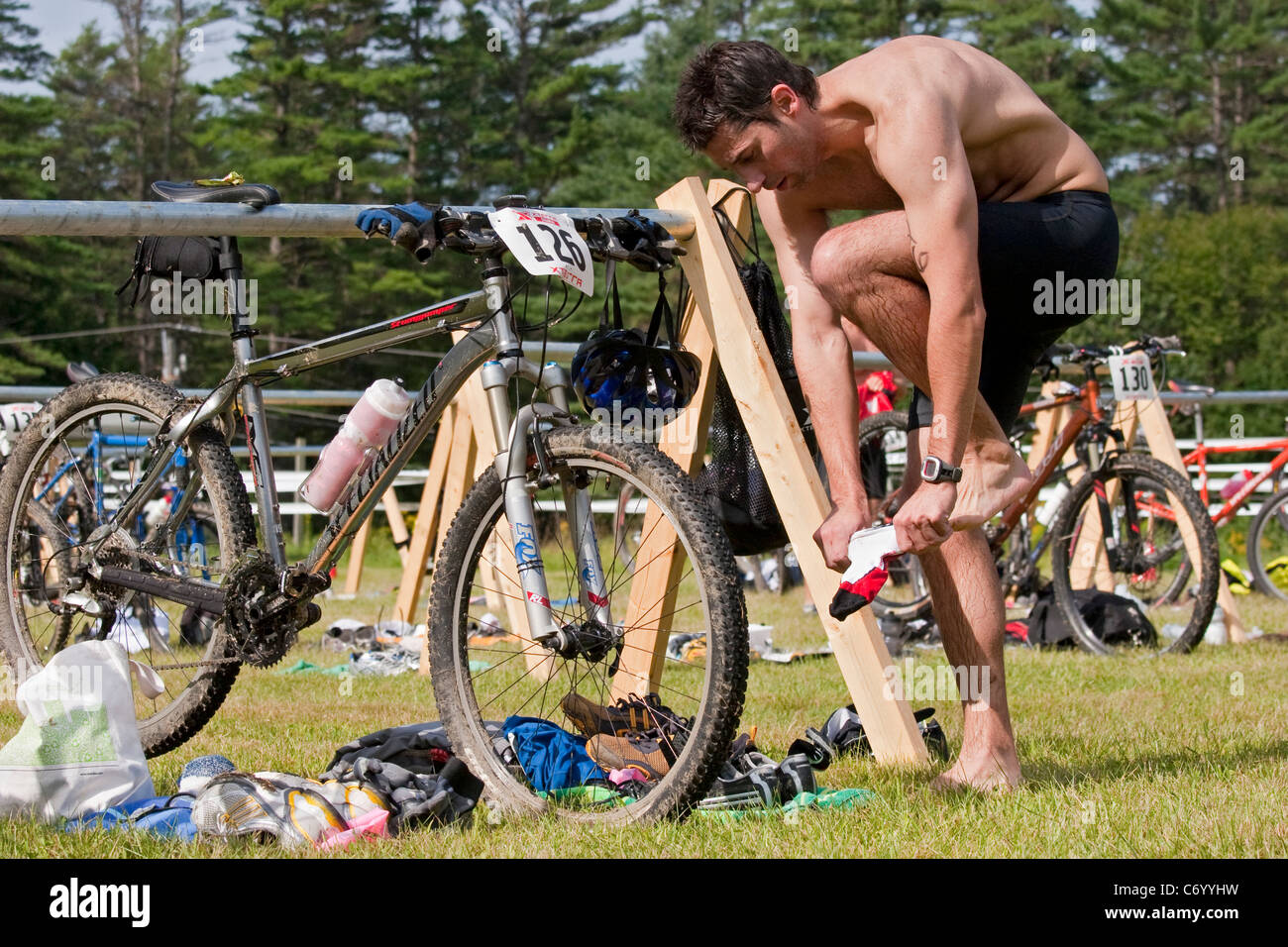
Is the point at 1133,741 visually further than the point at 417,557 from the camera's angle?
No

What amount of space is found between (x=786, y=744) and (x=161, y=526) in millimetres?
1901

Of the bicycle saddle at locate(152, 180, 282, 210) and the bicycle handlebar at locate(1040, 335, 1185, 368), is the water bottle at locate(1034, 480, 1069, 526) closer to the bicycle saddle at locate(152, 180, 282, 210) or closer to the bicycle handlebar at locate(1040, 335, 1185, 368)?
the bicycle handlebar at locate(1040, 335, 1185, 368)

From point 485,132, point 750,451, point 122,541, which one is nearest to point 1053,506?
point 750,451

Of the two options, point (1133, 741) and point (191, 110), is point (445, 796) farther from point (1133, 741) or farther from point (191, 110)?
point (191, 110)

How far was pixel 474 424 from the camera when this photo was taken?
593 centimetres

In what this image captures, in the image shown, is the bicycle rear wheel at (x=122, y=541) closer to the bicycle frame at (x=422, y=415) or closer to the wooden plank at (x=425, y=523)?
the bicycle frame at (x=422, y=415)

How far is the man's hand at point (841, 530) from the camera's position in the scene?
3.25 metres

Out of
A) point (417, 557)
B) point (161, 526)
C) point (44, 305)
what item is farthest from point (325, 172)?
point (161, 526)

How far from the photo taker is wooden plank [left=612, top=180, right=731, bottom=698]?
161 inches

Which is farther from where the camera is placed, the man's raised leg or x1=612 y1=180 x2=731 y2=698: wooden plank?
x1=612 y1=180 x2=731 y2=698: wooden plank

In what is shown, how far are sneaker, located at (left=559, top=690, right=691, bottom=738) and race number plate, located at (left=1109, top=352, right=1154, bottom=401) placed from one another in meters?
4.04

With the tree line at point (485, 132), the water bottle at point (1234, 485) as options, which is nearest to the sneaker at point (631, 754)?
the water bottle at point (1234, 485)

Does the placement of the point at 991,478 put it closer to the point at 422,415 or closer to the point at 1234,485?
the point at 422,415

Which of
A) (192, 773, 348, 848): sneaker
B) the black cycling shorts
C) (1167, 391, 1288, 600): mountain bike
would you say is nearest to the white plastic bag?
(192, 773, 348, 848): sneaker
